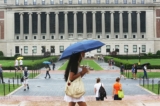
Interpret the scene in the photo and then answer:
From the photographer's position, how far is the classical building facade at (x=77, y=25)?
4916 inches

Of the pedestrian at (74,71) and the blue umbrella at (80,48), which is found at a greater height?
the blue umbrella at (80,48)

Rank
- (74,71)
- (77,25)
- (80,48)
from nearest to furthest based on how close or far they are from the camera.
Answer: (74,71) → (80,48) → (77,25)

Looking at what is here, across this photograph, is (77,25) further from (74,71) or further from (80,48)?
(74,71)

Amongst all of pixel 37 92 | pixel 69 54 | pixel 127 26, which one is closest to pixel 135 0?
pixel 127 26

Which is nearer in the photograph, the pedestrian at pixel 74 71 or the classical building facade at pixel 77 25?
the pedestrian at pixel 74 71

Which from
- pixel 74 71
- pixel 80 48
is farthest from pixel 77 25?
pixel 74 71

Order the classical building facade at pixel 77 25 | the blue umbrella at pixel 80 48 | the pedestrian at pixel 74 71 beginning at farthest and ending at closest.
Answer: the classical building facade at pixel 77 25, the blue umbrella at pixel 80 48, the pedestrian at pixel 74 71

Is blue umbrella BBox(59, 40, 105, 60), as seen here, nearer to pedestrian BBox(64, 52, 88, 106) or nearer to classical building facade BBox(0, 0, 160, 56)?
pedestrian BBox(64, 52, 88, 106)

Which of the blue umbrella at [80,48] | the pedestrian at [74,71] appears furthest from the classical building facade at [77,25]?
the pedestrian at [74,71]

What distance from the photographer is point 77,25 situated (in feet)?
415

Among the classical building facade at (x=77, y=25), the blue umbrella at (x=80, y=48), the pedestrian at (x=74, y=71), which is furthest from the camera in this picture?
the classical building facade at (x=77, y=25)

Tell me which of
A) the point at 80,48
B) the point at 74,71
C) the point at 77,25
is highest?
the point at 77,25

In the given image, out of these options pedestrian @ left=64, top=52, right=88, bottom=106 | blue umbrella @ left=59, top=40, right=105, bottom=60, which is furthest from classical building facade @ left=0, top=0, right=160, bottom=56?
pedestrian @ left=64, top=52, right=88, bottom=106

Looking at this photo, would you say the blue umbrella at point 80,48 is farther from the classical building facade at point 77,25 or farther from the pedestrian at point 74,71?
the classical building facade at point 77,25
